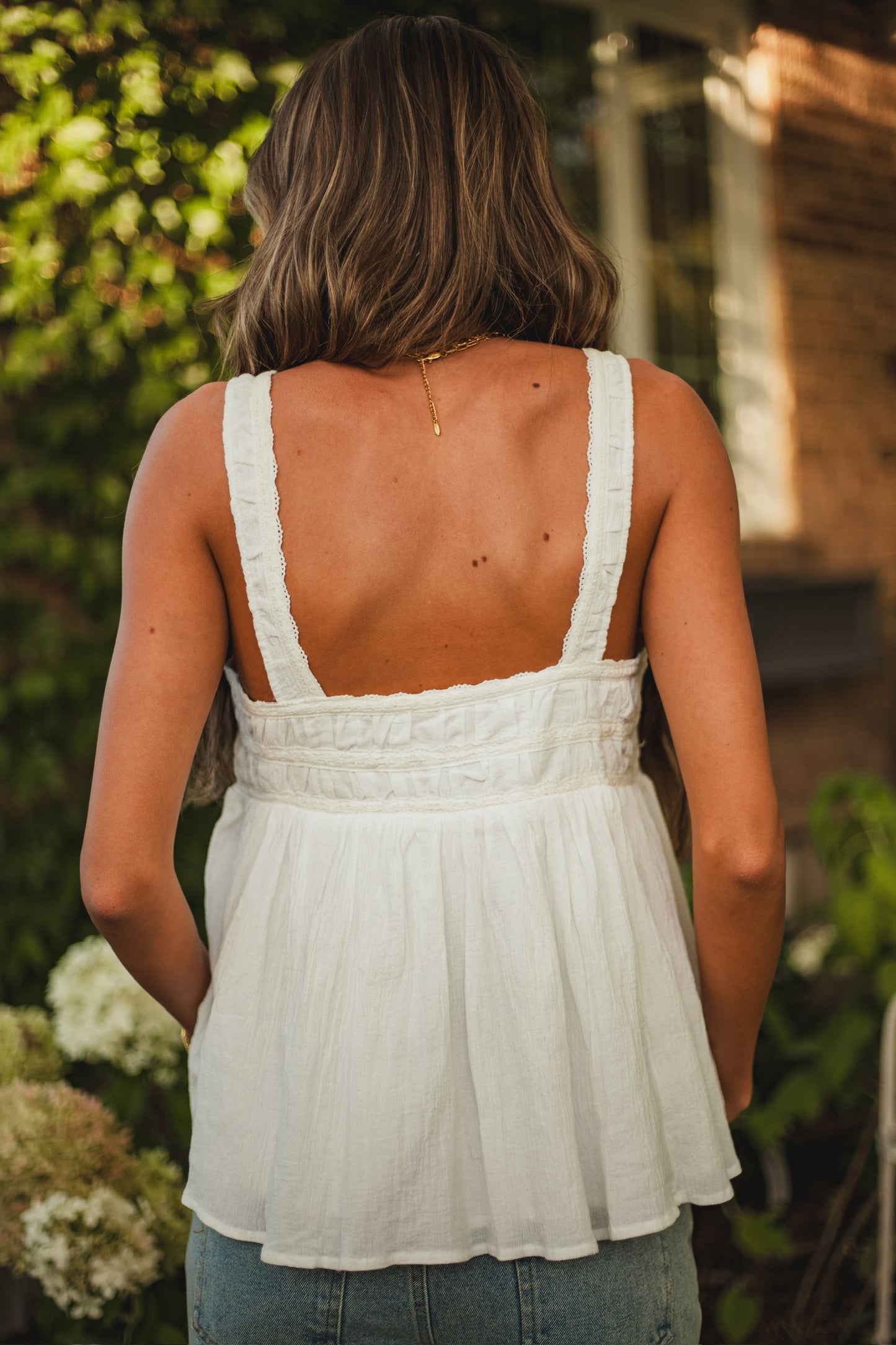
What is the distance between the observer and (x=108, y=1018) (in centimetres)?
197

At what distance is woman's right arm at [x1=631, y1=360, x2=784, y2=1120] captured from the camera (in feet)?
3.79

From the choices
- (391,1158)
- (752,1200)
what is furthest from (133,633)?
(752,1200)

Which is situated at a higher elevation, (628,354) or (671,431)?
(671,431)

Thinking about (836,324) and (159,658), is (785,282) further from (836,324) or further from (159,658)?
(159,658)

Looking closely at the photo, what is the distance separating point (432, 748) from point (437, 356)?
0.39 m

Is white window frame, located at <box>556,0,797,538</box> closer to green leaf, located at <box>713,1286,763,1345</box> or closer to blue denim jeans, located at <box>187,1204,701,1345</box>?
green leaf, located at <box>713,1286,763,1345</box>

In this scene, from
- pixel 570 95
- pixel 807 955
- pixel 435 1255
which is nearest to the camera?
pixel 435 1255

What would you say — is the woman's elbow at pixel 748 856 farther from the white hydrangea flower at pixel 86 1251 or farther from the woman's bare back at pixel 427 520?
the white hydrangea flower at pixel 86 1251

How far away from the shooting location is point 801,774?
202 inches

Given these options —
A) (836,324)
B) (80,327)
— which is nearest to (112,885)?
(80,327)

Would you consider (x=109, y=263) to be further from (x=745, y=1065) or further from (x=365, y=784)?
(x=745, y=1065)

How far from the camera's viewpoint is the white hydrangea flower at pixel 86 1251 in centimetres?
153

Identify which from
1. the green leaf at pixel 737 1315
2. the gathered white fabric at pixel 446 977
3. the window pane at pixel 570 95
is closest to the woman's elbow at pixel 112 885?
the gathered white fabric at pixel 446 977

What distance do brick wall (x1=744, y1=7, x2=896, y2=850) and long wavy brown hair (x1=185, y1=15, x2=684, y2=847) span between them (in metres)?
3.87
